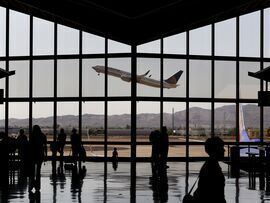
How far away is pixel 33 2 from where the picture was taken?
16.2m

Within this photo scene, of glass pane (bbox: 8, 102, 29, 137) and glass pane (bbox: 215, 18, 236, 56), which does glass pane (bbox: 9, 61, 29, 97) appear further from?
glass pane (bbox: 215, 18, 236, 56)

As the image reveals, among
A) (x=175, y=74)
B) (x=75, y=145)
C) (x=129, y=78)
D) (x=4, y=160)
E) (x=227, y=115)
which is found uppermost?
(x=175, y=74)

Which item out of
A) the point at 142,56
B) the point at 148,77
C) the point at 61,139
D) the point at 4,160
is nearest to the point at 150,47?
the point at 142,56

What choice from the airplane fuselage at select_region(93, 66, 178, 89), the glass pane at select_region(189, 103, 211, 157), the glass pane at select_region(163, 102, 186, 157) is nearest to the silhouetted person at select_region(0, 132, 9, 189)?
the airplane fuselage at select_region(93, 66, 178, 89)

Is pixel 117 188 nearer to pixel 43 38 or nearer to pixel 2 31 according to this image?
pixel 43 38

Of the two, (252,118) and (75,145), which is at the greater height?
(252,118)

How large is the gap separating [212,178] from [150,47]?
16.0 metres

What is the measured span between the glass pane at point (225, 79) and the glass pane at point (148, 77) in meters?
2.19

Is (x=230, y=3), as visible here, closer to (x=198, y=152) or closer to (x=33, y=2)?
(x=33, y=2)

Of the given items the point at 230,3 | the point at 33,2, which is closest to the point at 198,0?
the point at 230,3

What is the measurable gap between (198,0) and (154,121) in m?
6.14

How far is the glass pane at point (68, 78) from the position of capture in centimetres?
2077

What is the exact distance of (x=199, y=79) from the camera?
20.8 m

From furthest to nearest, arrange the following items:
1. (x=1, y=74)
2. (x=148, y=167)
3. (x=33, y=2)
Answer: (x=148, y=167) < (x=33, y=2) < (x=1, y=74)
